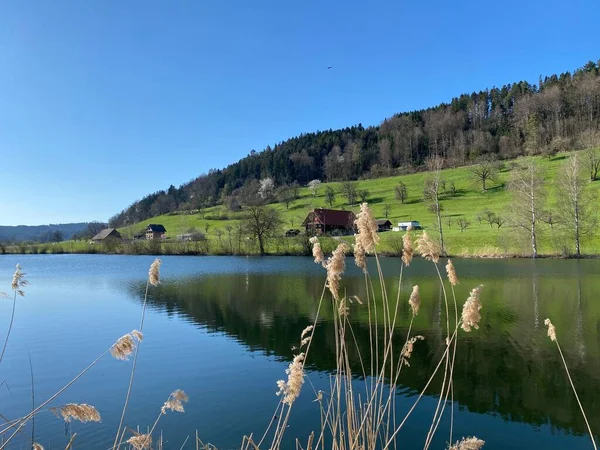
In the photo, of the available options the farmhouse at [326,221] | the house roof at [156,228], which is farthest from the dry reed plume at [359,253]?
the house roof at [156,228]

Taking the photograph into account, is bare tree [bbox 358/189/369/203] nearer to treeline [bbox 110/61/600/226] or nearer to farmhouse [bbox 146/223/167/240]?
treeline [bbox 110/61/600/226]

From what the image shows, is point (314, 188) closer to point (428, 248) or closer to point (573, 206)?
point (573, 206)

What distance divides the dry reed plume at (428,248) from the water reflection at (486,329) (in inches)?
306

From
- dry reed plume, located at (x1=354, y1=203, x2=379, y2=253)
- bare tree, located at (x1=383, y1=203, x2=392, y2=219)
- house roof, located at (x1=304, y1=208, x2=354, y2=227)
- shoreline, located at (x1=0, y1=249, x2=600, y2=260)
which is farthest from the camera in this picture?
bare tree, located at (x1=383, y1=203, x2=392, y2=219)

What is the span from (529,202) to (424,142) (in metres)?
92.2

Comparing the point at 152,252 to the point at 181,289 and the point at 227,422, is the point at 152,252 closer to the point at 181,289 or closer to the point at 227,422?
the point at 181,289

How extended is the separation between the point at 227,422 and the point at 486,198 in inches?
3418

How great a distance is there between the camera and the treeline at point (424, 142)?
113 metres

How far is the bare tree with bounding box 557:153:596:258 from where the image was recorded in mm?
48594

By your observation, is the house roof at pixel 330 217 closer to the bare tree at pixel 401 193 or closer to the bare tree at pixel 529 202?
the bare tree at pixel 401 193

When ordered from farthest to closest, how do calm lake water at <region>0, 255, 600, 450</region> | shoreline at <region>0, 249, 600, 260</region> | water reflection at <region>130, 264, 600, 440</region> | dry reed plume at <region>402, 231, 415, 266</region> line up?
shoreline at <region>0, 249, 600, 260</region>
water reflection at <region>130, 264, 600, 440</region>
calm lake water at <region>0, 255, 600, 450</region>
dry reed plume at <region>402, 231, 415, 266</region>

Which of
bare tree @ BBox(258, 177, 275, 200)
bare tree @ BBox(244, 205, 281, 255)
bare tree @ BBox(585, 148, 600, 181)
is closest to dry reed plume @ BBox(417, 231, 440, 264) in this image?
bare tree @ BBox(244, 205, 281, 255)

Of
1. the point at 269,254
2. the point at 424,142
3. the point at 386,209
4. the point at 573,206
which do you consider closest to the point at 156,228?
the point at 269,254

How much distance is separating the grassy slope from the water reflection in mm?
18096
